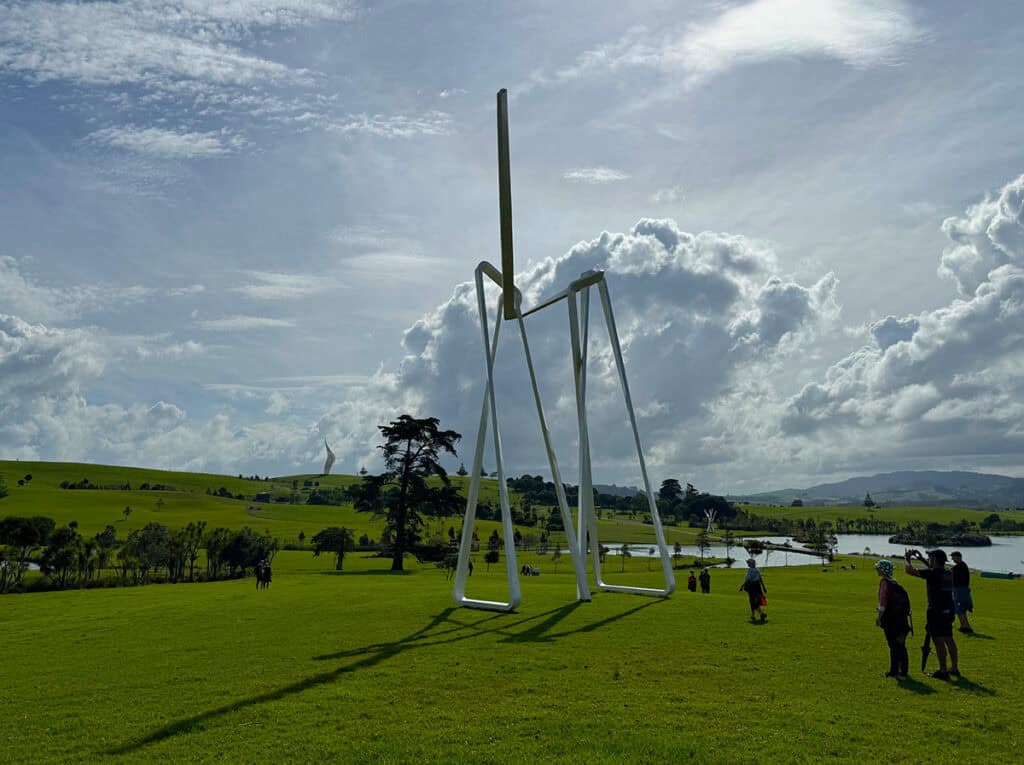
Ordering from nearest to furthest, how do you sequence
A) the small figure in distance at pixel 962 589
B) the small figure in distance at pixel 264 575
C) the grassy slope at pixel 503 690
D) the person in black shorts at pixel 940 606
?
1. the grassy slope at pixel 503 690
2. the person in black shorts at pixel 940 606
3. the small figure in distance at pixel 962 589
4. the small figure in distance at pixel 264 575

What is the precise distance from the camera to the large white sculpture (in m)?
28.7

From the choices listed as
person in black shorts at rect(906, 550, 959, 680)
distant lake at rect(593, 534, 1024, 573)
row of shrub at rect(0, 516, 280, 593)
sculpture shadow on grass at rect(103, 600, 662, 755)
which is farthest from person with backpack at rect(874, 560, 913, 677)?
distant lake at rect(593, 534, 1024, 573)

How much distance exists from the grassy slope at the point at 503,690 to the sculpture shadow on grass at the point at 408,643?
3.3 inches

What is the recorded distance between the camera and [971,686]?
14953mm

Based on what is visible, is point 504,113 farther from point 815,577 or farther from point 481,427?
point 815,577

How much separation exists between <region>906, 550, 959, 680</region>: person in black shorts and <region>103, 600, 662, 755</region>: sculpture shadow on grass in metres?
9.63

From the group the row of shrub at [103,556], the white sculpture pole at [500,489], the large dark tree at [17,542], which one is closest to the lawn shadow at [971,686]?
the white sculpture pole at [500,489]

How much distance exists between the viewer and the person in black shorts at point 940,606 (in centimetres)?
1530

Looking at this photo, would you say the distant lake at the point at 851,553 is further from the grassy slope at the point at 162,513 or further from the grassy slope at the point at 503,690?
the grassy slope at the point at 503,690

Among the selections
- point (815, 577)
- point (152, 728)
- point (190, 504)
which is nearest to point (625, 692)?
point (152, 728)

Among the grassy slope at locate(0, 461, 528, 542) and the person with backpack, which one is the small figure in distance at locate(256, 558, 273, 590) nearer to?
the person with backpack

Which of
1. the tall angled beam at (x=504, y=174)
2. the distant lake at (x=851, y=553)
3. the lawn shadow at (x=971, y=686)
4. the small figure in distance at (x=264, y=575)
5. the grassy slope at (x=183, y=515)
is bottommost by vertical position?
the distant lake at (x=851, y=553)

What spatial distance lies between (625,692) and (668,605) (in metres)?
13.3

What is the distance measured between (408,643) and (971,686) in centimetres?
1396
